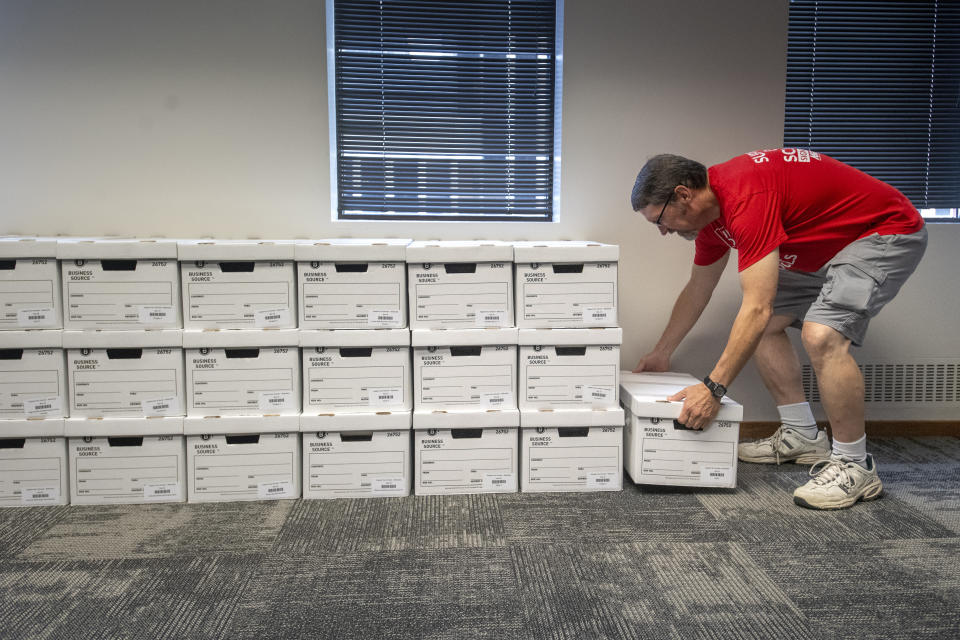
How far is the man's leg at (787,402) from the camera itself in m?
2.29

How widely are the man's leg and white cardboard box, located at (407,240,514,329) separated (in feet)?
3.20

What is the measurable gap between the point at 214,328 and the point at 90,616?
85 centimetres

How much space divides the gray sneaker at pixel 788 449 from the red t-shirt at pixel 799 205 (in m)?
0.70

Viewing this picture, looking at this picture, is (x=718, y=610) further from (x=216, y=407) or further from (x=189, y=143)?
(x=189, y=143)

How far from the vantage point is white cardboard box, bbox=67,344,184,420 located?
6.39 ft

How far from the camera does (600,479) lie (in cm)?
206

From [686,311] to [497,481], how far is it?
90 cm

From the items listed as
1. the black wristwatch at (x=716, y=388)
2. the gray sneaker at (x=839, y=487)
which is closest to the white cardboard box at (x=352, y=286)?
the black wristwatch at (x=716, y=388)

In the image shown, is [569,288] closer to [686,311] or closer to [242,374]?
[686,311]

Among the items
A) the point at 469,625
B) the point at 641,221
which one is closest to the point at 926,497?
the point at 641,221

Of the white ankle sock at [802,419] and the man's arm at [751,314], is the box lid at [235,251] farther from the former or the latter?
the white ankle sock at [802,419]

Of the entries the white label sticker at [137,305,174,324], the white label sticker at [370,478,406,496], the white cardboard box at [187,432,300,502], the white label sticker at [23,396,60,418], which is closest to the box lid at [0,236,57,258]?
the white label sticker at [137,305,174,324]

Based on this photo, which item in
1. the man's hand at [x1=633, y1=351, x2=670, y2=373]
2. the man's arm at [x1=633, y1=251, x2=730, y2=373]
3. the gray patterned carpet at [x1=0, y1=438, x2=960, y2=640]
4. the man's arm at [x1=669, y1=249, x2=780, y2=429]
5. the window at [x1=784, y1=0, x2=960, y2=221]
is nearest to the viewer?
the gray patterned carpet at [x1=0, y1=438, x2=960, y2=640]

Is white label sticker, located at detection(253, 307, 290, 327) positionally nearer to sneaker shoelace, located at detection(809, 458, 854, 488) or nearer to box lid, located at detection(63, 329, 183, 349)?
box lid, located at detection(63, 329, 183, 349)
